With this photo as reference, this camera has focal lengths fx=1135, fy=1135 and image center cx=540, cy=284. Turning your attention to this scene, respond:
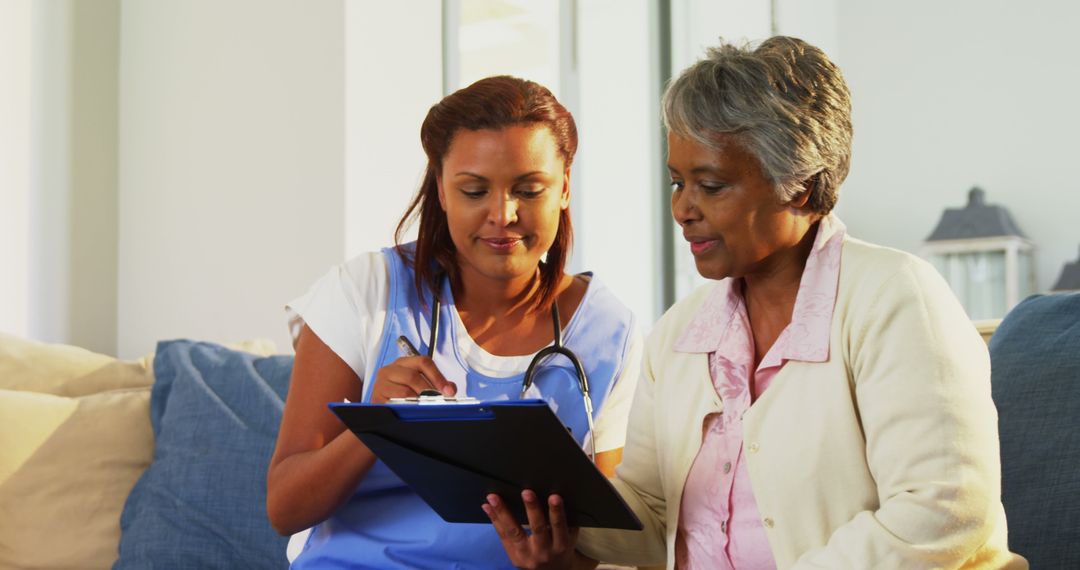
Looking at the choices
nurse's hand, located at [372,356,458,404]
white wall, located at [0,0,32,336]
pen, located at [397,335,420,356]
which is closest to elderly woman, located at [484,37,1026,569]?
nurse's hand, located at [372,356,458,404]

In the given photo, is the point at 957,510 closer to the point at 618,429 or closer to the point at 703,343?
the point at 703,343

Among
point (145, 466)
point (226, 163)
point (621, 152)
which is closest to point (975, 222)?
point (621, 152)

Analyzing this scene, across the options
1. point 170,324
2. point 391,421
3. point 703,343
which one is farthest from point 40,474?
point 703,343

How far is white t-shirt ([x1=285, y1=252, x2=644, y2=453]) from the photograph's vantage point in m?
1.72

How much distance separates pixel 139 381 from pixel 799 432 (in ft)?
5.99

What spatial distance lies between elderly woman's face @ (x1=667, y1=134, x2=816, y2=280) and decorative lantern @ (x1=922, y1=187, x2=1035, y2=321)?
13.7 feet

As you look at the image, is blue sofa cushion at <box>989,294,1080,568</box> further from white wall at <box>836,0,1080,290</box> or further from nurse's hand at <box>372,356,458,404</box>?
white wall at <box>836,0,1080,290</box>

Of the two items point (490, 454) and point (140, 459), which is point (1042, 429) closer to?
point (490, 454)

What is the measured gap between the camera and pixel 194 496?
2.32 meters

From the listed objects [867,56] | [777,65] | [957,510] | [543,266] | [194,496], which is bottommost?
[194,496]

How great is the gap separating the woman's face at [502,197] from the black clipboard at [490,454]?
380mm

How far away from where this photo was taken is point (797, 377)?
1.33 metres

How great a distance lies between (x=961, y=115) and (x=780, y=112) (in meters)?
4.75

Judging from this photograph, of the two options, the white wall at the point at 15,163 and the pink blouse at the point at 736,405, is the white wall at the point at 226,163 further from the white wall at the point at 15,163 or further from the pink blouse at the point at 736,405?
the pink blouse at the point at 736,405
